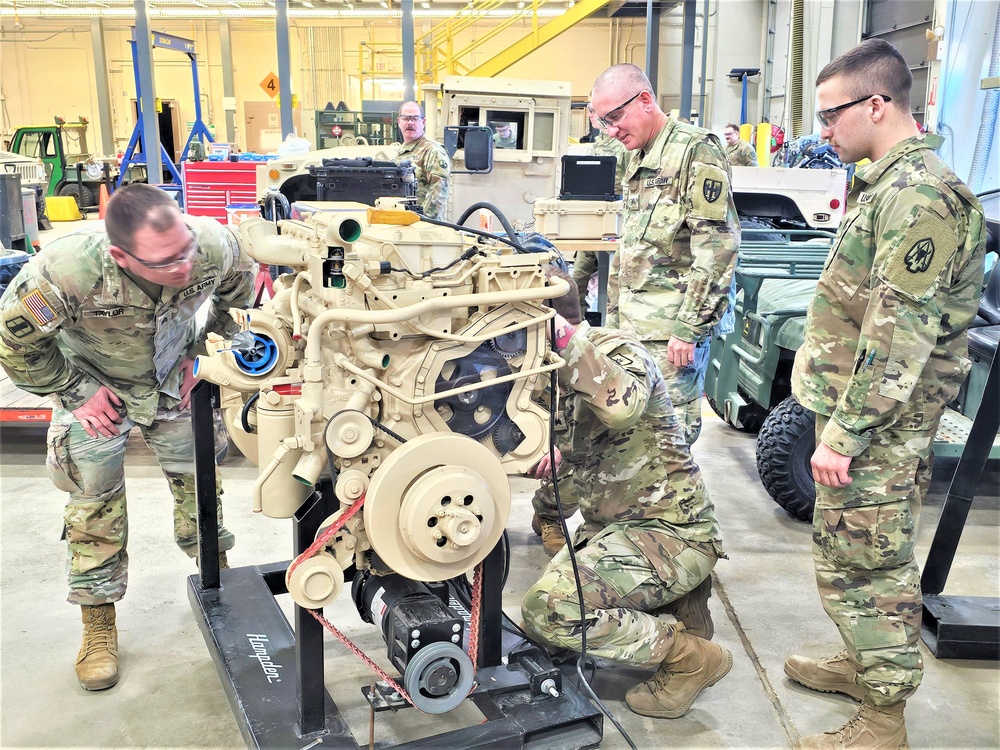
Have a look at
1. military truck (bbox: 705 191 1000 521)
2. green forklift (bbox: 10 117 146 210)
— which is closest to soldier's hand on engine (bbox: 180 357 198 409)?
military truck (bbox: 705 191 1000 521)

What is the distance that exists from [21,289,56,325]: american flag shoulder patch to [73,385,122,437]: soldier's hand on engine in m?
0.34

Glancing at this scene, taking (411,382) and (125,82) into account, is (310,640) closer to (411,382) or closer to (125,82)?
(411,382)

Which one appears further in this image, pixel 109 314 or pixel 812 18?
pixel 812 18

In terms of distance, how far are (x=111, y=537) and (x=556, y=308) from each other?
1.73 m

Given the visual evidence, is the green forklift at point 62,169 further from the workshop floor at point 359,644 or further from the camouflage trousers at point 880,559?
the camouflage trousers at point 880,559

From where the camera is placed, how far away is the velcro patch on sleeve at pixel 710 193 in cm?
357

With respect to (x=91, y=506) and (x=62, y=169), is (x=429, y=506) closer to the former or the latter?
(x=91, y=506)

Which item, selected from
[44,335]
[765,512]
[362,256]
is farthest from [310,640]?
[765,512]

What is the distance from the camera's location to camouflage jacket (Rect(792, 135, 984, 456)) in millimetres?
2217

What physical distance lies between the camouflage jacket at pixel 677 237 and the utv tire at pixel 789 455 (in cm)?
75

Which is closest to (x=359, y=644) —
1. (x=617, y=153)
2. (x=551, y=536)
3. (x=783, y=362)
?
(x=551, y=536)

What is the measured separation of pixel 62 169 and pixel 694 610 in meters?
17.7

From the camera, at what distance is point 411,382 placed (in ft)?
6.91

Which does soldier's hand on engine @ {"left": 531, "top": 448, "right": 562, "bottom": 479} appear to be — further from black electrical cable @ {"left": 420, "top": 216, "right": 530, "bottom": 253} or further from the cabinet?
the cabinet
